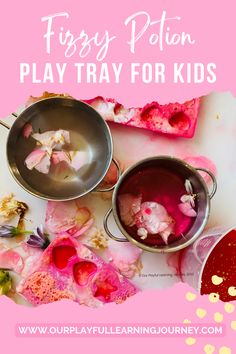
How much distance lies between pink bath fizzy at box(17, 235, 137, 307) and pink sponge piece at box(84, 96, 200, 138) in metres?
0.45

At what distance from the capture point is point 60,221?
1496 millimetres

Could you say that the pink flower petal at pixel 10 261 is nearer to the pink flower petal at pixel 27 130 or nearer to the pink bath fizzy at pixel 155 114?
the pink flower petal at pixel 27 130

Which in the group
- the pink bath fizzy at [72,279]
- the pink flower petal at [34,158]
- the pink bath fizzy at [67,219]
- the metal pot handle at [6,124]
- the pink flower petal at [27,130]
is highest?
the metal pot handle at [6,124]

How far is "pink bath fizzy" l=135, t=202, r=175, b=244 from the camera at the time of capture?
1.45m

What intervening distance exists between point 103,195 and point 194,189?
1.01ft

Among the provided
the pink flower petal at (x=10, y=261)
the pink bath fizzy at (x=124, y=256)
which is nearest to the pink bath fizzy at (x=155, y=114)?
the pink bath fizzy at (x=124, y=256)

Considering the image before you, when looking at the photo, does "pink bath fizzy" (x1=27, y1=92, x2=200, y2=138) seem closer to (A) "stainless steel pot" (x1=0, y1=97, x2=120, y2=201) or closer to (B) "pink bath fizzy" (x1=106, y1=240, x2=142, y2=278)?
(A) "stainless steel pot" (x1=0, y1=97, x2=120, y2=201)

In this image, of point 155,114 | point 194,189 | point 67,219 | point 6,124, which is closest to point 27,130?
point 6,124

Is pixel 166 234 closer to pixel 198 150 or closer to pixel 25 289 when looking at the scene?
pixel 198 150

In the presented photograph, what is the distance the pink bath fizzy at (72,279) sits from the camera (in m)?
1.47

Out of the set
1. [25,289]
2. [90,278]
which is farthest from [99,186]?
[25,289]

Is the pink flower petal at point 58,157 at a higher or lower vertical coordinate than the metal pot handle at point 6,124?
lower

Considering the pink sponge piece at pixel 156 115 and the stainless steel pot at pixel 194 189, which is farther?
the pink sponge piece at pixel 156 115

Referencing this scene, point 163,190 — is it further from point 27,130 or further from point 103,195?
point 27,130
